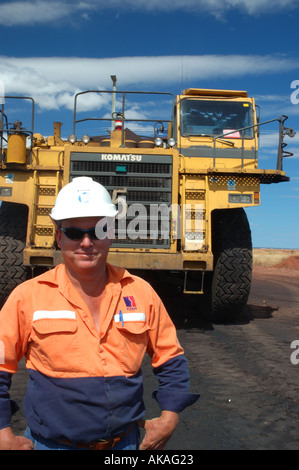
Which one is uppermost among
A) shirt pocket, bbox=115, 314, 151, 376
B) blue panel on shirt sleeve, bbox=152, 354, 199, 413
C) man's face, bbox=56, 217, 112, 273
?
man's face, bbox=56, 217, 112, 273

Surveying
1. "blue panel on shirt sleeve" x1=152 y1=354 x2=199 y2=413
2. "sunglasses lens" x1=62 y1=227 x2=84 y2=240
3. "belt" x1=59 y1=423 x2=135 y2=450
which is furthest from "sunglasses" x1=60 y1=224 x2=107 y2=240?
"belt" x1=59 y1=423 x2=135 y2=450

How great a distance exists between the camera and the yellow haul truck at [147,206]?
756cm

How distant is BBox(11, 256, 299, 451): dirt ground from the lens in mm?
3689

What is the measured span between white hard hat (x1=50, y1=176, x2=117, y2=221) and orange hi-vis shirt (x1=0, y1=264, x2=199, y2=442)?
0.92ft

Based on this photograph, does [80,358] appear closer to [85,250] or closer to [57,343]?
[57,343]

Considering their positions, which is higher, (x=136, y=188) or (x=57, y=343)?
(x=136, y=188)

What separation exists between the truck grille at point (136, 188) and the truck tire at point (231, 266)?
915 millimetres

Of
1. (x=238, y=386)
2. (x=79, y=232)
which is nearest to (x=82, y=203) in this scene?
(x=79, y=232)

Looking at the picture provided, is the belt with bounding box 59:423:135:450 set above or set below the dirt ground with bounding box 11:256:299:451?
above

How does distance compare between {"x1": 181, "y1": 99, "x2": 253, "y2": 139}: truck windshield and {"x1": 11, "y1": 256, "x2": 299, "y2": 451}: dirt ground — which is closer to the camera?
{"x1": 11, "y1": 256, "x2": 299, "y2": 451}: dirt ground

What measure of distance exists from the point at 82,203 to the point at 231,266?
18.6 feet

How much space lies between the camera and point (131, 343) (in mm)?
2312

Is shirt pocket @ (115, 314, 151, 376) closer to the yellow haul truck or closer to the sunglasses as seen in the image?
the sunglasses

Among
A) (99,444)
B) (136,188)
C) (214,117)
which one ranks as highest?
(214,117)
